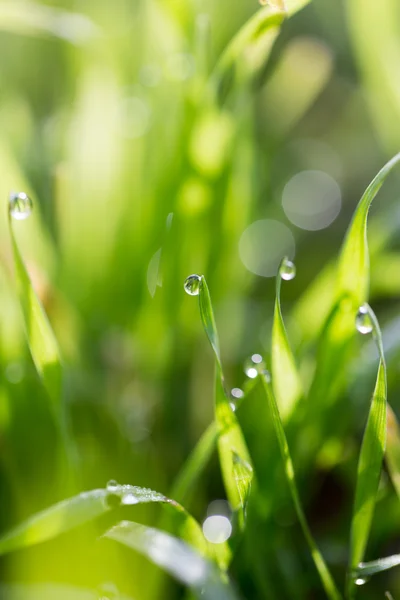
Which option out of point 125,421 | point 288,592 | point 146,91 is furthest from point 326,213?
point 288,592

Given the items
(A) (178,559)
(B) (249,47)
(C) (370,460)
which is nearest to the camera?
(A) (178,559)

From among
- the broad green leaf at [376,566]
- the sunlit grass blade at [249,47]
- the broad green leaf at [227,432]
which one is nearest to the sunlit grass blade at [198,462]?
the broad green leaf at [227,432]

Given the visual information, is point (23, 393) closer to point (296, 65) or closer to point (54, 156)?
point (54, 156)

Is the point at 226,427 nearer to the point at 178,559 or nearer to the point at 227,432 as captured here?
the point at 227,432

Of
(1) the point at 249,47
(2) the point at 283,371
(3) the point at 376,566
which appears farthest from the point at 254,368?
(1) the point at 249,47

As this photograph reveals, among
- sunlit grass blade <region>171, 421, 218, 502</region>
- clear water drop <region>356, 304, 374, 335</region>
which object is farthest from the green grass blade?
sunlit grass blade <region>171, 421, 218, 502</region>

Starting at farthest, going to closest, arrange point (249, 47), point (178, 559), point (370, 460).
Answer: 1. point (249, 47)
2. point (370, 460)
3. point (178, 559)

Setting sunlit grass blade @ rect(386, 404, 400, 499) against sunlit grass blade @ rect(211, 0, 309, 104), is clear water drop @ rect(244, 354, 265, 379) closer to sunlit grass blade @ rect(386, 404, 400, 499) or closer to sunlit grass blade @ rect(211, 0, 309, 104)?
sunlit grass blade @ rect(386, 404, 400, 499)
